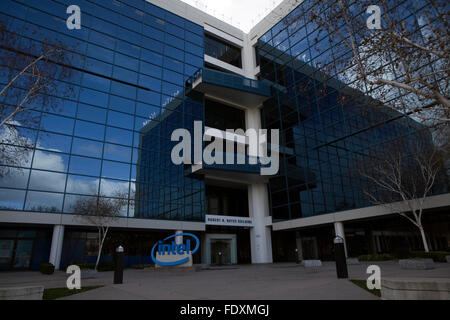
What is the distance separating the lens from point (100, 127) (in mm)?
29234

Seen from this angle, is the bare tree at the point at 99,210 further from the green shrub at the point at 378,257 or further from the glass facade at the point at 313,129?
the green shrub at the point at 378,257

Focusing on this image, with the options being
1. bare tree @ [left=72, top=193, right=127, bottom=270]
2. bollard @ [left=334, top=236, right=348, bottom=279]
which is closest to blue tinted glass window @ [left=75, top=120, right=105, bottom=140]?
bare tree @ [left=72, top=193, right=127, bottom=270]

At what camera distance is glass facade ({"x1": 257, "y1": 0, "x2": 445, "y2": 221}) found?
2741 cm

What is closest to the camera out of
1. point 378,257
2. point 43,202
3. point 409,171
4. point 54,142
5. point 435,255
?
point 435,255

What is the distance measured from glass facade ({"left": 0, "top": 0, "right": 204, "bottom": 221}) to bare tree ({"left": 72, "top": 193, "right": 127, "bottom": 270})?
0.96m

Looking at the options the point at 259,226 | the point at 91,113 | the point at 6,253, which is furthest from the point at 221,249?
the point at 6,253

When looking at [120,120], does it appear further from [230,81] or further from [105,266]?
[105,266]

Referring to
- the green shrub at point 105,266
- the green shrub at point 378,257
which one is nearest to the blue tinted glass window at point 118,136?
the green shrub at point 105,266

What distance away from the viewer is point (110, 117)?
3016 cm

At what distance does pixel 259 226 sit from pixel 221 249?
5.75 m

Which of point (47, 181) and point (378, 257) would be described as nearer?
point (47, 181)

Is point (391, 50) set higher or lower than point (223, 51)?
lower

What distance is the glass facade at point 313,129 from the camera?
89.9ft
